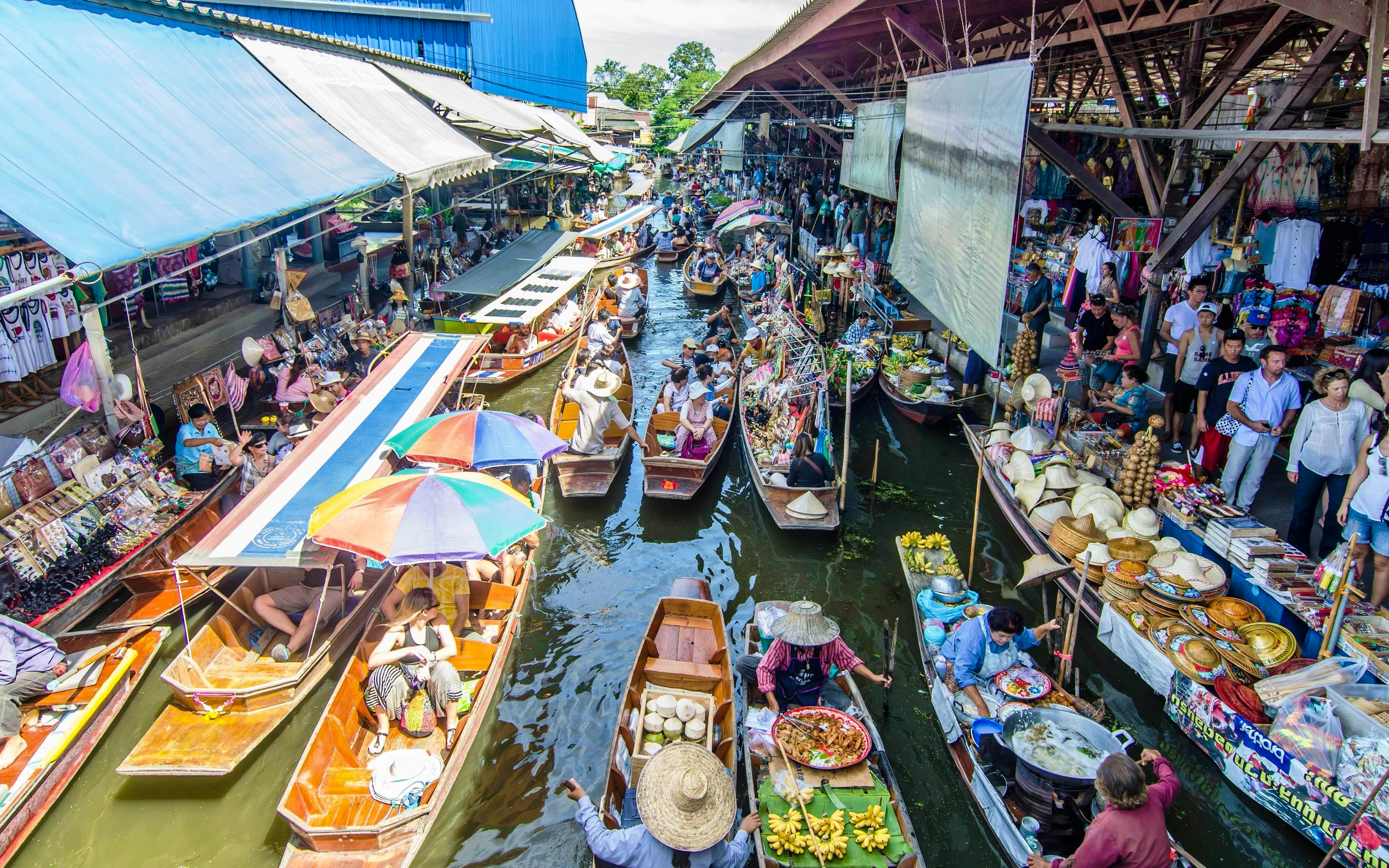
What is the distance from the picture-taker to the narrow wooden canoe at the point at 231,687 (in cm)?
553

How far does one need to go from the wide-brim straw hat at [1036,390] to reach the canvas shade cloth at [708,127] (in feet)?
70.0

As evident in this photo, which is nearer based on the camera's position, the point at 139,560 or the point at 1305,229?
the point at 139,560

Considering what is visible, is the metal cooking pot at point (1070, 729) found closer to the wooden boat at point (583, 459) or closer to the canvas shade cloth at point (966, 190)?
the canvas shade cloth at point (966, 190)

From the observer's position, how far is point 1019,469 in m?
9.56

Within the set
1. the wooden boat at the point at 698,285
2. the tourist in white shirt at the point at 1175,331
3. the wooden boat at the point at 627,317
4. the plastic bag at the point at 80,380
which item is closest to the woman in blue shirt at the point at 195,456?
the plastic bag at the point at 80,380

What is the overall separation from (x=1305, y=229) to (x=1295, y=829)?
21.3ft

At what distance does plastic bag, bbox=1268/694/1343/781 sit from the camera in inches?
203

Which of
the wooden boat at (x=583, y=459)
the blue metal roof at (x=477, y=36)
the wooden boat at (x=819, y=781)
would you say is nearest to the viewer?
the wooden boat at (x=819, y=781)

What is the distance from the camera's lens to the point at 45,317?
10.2m

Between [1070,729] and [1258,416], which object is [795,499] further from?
[1258,416]

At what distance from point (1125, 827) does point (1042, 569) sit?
10.9 feet

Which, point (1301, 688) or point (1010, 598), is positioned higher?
point (1301, 688)

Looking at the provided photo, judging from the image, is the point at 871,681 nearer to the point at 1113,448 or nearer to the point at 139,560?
the point at 1113,448

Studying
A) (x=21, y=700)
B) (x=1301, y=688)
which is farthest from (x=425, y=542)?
(x=1301, y=688)
